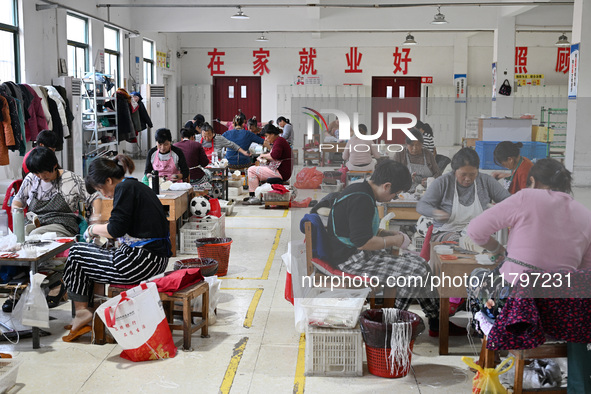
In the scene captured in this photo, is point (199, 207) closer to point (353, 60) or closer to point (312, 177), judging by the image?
point (312, 177)

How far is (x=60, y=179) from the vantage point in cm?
540

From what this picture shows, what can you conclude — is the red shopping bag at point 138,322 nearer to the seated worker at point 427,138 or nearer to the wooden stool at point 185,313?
the wooden stool at point 185,313

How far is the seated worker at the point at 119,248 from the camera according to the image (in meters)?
4.23

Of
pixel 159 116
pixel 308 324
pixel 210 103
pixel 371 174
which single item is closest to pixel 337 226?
pixel 371 174

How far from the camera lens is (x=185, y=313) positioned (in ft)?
13.6

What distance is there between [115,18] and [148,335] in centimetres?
1134

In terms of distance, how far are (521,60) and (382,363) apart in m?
18.1

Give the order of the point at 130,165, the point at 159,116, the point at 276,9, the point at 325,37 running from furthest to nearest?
the point at 325,37 < the point at 159,116 < the point at 276,9 < the point at 130,165

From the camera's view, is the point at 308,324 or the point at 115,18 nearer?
the point at 308,324

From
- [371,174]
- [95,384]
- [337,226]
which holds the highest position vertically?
[371,174]

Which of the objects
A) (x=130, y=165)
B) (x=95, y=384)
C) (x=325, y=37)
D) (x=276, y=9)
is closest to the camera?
(x=95, y=384)

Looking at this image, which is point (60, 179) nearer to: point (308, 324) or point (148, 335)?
point (148, 335)

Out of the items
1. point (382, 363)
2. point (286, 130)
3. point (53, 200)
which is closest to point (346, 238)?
point (382, 363)

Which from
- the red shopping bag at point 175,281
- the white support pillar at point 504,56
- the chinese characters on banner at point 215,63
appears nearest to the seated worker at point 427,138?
the red shopping bag at point 175,281
